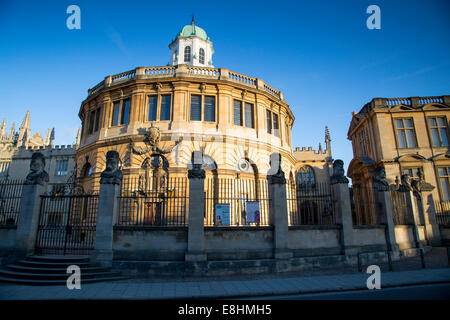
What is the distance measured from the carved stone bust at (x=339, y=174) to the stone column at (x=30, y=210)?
45.7ft

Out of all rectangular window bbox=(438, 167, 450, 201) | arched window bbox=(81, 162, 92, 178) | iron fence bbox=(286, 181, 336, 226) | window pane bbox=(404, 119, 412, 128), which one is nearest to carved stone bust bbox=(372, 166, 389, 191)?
iron fence bbox=(286, 181, 336, 226)

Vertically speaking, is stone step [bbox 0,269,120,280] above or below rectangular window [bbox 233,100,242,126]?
below

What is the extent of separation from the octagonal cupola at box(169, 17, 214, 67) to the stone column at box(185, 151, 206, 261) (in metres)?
29.3

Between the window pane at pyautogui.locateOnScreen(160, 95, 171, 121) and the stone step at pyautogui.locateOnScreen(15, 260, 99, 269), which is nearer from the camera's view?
the stone step at pyautogui.locateOnScreen(15, 260, 99, 269)

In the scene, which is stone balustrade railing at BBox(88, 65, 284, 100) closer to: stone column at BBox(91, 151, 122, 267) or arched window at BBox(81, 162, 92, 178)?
arched window at BBox(81, 162, 92, 178)

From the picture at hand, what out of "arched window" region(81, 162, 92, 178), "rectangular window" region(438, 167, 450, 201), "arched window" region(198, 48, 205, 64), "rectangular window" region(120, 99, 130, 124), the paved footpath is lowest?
the paved footpath

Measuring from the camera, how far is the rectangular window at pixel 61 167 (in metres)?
43.8

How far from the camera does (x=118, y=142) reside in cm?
1992

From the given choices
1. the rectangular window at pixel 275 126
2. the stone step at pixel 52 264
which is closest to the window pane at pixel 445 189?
the rectangular window at pixel 275 126

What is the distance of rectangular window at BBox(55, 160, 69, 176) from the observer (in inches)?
1726

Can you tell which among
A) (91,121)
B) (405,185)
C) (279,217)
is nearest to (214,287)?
(279,217)

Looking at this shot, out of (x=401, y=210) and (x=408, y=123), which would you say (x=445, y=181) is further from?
(x=401, y=210)
